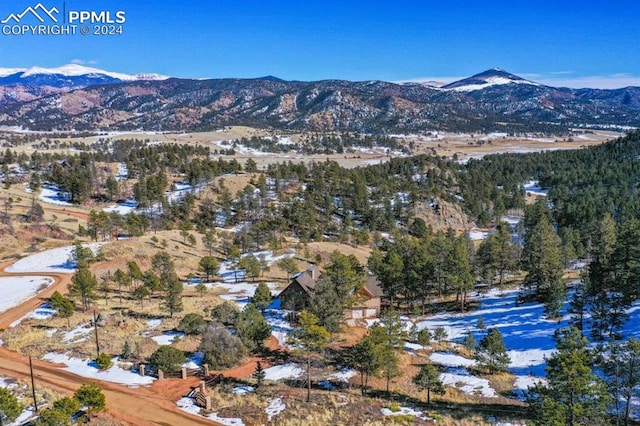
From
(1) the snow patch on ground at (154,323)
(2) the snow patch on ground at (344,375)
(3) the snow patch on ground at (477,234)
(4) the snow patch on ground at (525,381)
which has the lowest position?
(3) the snow patch on ground at (477,234)

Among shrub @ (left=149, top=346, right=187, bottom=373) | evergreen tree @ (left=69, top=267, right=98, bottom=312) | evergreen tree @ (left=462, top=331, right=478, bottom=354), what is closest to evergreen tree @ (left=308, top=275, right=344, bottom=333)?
evergreen tree @ (left=462, top=331, right=478, bottom=354)

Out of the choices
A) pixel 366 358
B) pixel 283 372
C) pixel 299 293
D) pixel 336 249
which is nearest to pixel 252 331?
pixel 283 372

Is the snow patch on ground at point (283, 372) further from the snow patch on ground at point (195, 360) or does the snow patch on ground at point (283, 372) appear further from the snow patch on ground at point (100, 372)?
the snow patch on ground at point (100, 372)

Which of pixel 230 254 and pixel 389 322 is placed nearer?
pixel 389 322

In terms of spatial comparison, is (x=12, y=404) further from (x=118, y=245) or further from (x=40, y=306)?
(x=118, y=245)

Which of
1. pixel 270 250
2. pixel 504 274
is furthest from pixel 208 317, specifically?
pixel 504 274

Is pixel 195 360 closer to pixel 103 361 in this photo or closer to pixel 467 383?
pixel 103 361

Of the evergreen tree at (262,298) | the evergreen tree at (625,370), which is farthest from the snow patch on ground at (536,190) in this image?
the evergreen tree at (625,370)

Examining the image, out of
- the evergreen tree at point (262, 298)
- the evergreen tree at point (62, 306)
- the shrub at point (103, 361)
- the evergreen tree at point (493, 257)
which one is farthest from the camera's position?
the evergreen tree at point (493, 257)
